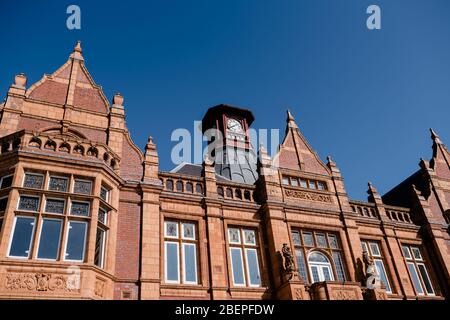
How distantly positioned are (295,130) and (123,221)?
1175 cm

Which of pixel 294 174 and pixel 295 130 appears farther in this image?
pixel 295 130

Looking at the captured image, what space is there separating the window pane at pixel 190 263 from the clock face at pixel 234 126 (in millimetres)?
16339

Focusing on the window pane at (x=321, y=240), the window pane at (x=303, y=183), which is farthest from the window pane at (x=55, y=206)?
the window pane at (x=303, y=183)

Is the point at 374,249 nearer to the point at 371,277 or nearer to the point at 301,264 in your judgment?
the point at 371,277

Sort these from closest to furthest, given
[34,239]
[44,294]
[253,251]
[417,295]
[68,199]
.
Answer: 1. [44,294]
2. [34,239]
3. [68,199]
4. [253,251]
5. [417,295]

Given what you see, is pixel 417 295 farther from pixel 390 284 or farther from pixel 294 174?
pixel 294 174

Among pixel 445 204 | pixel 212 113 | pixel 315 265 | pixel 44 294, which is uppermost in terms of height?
pixel 212 113

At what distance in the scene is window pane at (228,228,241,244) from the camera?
52.9ft

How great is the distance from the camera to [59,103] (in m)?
16.4

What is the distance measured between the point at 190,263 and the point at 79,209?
4.65m

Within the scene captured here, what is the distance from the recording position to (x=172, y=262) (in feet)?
47.8

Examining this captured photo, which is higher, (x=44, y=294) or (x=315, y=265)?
(x=315, y=265)

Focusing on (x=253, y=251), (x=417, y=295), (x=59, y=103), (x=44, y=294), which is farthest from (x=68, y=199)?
(x=417, y=295)

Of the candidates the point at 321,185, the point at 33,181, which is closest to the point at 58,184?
the point at 33,181
